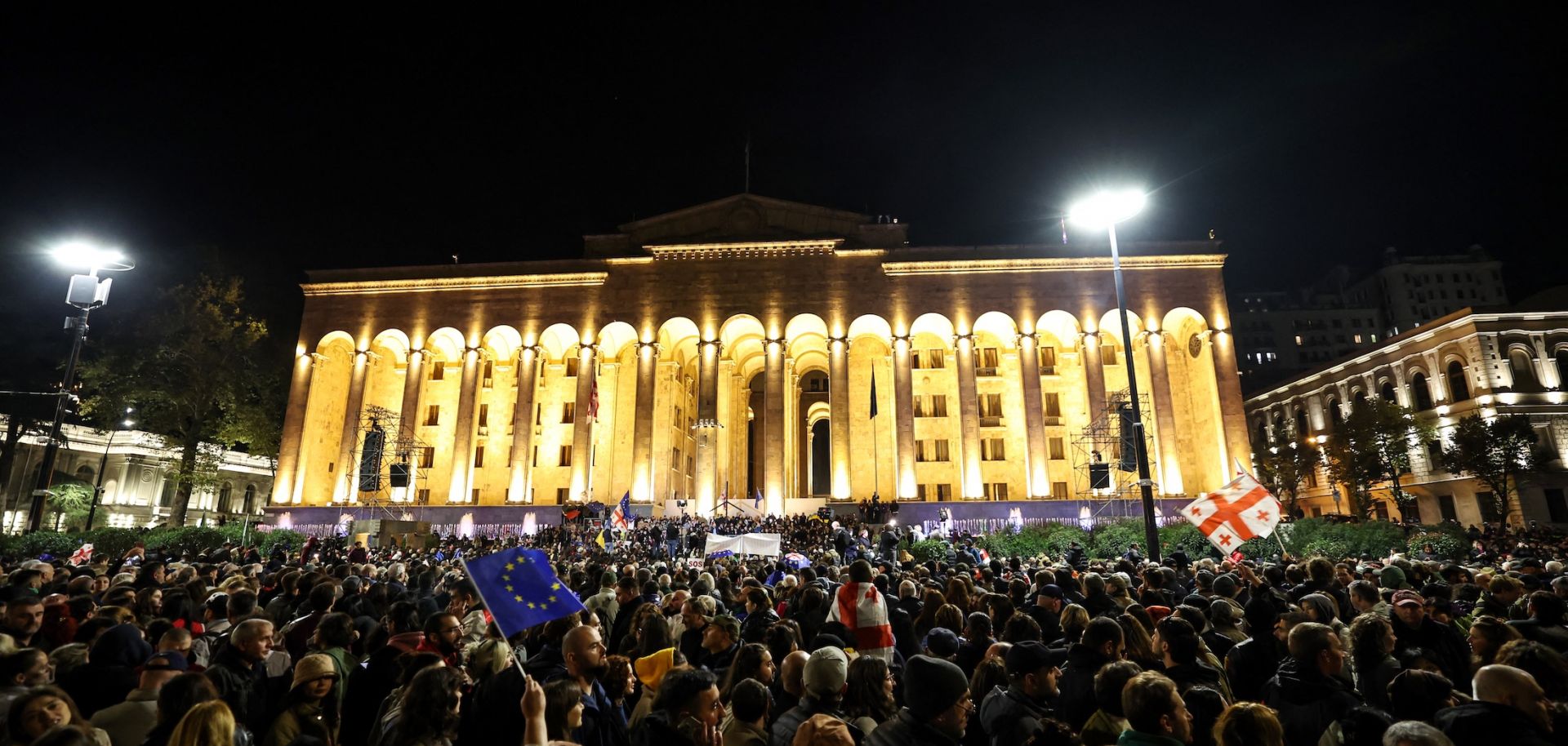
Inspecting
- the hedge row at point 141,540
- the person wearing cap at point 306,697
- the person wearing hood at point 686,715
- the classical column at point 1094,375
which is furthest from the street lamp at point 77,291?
Result: the classical column at point 1094,375

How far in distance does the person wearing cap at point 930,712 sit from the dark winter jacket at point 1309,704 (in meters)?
2.12

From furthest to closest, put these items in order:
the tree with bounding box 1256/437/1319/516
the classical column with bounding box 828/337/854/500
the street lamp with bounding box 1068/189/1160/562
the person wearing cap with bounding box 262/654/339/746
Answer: the tree with bounding box 1256/437/1319/516 → the classical column with bounding box 828/337/854/500 → the street lamp with bounding box 1068/189/1160/562 → the person wearing cap with bounding box 262/654/339/746

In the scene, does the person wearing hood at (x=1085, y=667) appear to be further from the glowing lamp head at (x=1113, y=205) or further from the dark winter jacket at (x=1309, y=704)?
the glowing lamp head at (x=1113, y=205)

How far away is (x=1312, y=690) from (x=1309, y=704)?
0.26 feet

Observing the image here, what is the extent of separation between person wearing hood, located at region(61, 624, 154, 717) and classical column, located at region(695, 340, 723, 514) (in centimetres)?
3281

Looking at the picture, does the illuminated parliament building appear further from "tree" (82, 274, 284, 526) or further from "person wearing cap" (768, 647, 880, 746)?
"person wearing cap" (768, 647, 880, 746)

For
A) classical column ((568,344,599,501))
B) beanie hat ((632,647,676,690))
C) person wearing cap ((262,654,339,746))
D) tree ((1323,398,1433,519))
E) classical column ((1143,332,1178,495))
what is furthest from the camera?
tree ((1323,398,1433,519))

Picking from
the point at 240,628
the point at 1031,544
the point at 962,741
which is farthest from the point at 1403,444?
the point at 240,628

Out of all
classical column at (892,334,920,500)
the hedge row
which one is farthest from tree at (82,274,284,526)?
classical column at (892,334,920,500)

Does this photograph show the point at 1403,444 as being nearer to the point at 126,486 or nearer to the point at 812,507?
the point at 812,507

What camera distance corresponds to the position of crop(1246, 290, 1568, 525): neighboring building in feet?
130

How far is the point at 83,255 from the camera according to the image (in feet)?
55.8

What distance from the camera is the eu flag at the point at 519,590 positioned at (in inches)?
179

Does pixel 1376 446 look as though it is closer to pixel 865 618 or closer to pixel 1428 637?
pixel 1428 637
